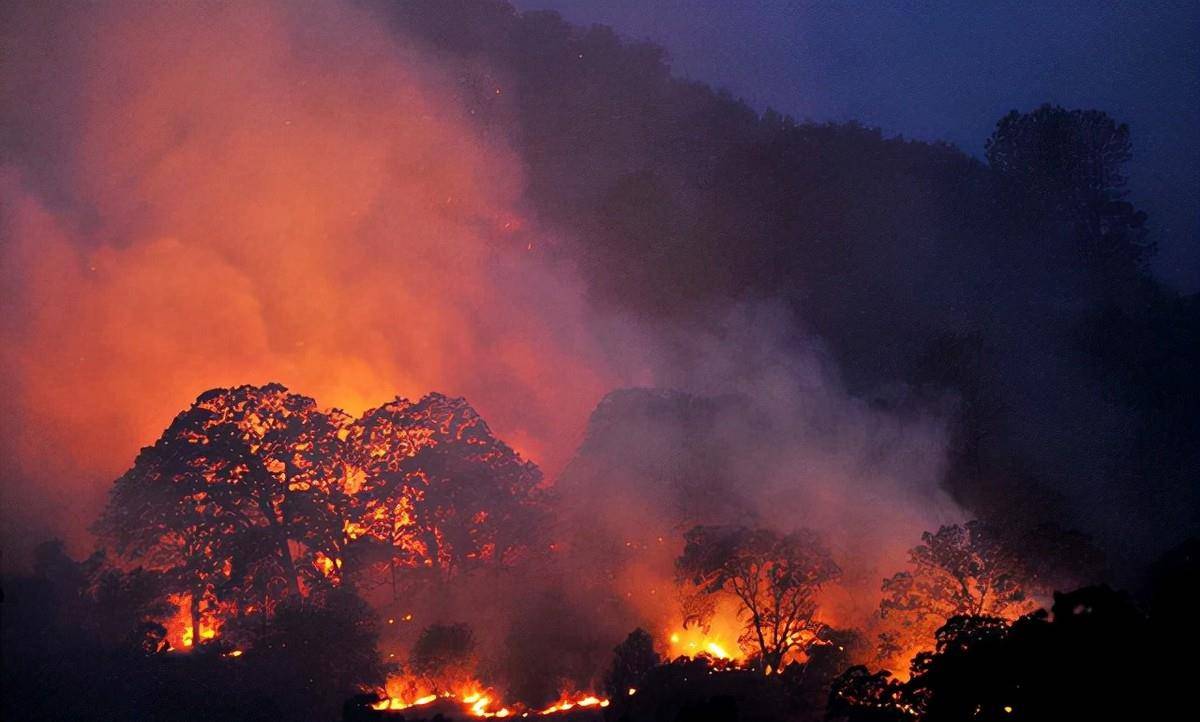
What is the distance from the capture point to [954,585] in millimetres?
21766

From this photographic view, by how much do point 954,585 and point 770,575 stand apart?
193 inches

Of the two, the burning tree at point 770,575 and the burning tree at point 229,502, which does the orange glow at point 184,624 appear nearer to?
the burning tree at point 229,502

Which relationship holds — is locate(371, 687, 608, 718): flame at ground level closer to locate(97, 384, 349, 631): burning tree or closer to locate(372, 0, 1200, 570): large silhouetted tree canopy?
locate(97, 384, 349, 631): burning tree

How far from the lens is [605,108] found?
5300 cm

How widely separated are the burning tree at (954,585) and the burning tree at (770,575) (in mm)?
2110

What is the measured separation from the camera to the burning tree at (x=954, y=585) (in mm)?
21562

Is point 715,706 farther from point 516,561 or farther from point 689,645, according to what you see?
point 516,561

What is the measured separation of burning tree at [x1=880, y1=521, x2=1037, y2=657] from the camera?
70.7ft

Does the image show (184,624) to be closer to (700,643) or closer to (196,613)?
(196,613)

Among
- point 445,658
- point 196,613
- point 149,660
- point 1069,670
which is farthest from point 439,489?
point 1069,670

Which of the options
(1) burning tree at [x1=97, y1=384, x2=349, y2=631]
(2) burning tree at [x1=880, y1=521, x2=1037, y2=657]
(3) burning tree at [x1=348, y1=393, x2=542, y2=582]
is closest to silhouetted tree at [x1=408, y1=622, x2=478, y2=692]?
(3) burning tree at [x1=348, y1=393, x2=542, y2=582]

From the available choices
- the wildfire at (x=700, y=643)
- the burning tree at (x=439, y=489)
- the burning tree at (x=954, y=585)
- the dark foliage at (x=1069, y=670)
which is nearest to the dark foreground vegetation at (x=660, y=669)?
the dark foliage at (x=1069, y=670)

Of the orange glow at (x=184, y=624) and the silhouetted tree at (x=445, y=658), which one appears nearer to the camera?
the silhouetted tree at (x=445, y=658)

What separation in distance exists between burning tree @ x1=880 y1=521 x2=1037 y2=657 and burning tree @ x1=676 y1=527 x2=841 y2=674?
2.11 meters
